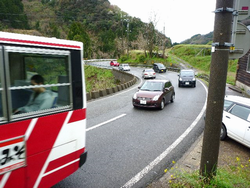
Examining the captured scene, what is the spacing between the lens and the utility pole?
10.4 ft

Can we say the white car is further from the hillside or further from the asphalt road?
the hillside

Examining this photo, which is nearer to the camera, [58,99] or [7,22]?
[58,99]

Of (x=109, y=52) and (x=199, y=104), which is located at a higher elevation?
(x=109, y=52)

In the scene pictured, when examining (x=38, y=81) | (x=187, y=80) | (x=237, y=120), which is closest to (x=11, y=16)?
(x=187, y=80)

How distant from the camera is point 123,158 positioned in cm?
522

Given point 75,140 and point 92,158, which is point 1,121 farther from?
point 92,158

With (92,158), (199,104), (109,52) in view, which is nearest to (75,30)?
(109,52)

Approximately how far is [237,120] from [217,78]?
3351 millimetres

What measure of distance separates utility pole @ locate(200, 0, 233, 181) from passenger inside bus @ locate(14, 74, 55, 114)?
2.75 m

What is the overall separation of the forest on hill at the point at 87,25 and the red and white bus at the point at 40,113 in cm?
5412

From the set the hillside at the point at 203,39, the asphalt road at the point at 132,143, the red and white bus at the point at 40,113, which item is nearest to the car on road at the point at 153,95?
the asphalt road at the point at 132,143

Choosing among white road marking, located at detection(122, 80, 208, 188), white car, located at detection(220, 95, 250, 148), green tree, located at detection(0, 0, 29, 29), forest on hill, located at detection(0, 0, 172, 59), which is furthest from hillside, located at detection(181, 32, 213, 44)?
white road marking, located at detection(122, 80, 208, 188)

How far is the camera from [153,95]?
33.4 ft

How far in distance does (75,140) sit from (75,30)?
66.9 metres
